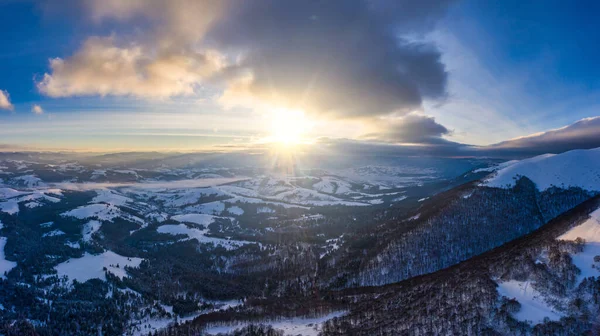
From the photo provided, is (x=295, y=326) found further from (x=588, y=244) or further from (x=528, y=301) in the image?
(x=588, y=244)

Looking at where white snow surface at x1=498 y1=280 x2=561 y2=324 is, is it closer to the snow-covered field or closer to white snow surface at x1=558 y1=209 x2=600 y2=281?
white snow surface at x1=558 y1=209 x2=600 y2=281

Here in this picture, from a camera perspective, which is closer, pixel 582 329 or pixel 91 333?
pixel 582 329

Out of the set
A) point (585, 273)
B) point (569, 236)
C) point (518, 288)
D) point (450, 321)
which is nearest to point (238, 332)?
point (450, 321)

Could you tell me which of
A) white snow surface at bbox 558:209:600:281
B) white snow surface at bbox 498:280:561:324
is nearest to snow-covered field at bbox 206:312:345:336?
white snow surface at bbox 498:280:561:324

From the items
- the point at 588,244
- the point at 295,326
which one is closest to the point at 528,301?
the point at 588,244

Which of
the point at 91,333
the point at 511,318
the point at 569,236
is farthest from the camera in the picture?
the point at 91,333

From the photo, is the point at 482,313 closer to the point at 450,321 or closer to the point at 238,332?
the point at 450,321
